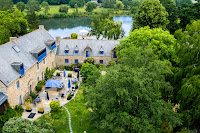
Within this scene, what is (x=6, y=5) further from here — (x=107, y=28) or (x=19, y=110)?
(x=19, y=110)

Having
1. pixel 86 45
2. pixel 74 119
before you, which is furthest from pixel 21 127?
pixel 86 45

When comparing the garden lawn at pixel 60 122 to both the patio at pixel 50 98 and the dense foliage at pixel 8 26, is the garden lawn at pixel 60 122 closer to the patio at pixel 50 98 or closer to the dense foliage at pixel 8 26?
the patio at pixel 50 98

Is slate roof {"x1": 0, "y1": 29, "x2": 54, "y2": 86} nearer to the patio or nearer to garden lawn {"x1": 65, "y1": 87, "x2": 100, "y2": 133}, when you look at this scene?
the patio

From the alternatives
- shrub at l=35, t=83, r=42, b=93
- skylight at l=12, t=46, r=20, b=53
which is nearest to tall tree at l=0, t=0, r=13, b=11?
skylight at l=12, t=46, r=20, b=53

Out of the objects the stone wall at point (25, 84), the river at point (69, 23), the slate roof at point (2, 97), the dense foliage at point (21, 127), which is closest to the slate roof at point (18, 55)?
A: the stone wall at point (25, 84)

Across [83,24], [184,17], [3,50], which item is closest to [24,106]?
[3,50]

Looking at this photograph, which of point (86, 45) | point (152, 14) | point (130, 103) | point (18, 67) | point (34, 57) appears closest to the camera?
point (130, 103)
